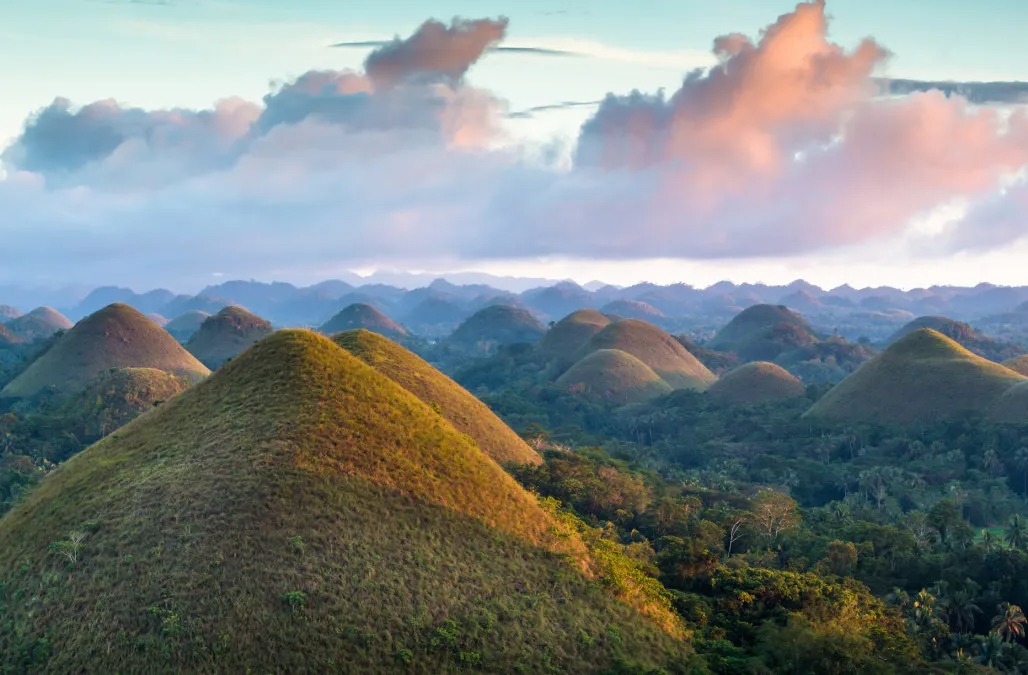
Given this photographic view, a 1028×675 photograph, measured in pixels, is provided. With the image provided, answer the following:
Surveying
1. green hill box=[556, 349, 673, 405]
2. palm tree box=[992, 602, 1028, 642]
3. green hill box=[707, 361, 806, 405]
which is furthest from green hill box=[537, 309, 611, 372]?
palm tree box=[992, 602, 1028, 642]

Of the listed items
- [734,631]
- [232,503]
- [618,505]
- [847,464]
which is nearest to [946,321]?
[847,464]

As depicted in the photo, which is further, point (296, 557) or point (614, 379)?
point (614, 379)

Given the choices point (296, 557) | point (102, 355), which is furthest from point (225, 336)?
point (296, 557)

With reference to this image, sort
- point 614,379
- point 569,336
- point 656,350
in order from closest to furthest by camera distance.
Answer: point 614,379 < point 656,350 < point 569,336

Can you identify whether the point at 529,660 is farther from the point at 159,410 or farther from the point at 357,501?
the point at 159,410

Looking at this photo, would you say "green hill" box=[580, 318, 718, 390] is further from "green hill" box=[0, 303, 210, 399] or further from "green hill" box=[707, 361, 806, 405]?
"green hill" box=[0, 303, 210, 399]

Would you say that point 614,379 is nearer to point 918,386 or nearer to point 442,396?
point 918,386

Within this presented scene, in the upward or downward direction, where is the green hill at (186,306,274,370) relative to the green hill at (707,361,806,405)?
upward
